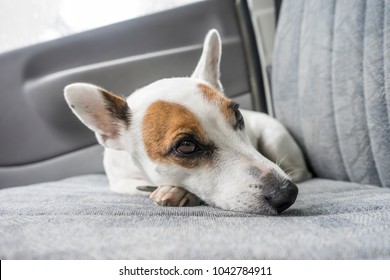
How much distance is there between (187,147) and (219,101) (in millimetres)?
184

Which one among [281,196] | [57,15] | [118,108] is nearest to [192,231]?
[281,196]

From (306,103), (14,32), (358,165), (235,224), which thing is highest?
(14,32)

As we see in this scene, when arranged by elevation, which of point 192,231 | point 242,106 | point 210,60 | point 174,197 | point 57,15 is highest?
point 57,15

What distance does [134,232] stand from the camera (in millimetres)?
729

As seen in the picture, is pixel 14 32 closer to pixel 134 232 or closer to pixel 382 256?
pixel 134 232

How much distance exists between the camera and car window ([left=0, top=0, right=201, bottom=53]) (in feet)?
6.52

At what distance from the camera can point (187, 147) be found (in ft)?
3.45

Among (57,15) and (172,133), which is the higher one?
(57,15)

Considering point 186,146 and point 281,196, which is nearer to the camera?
point 281,196

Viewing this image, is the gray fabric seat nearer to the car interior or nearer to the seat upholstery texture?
the car interior

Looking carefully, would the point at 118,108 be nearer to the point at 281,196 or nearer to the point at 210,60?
the point at 210,60

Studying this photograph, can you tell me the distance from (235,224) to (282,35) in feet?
3.83

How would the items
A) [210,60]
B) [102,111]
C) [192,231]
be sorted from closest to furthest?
[192,231] < [102,111] < [210,60]

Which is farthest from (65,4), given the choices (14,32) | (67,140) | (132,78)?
(67,140)
